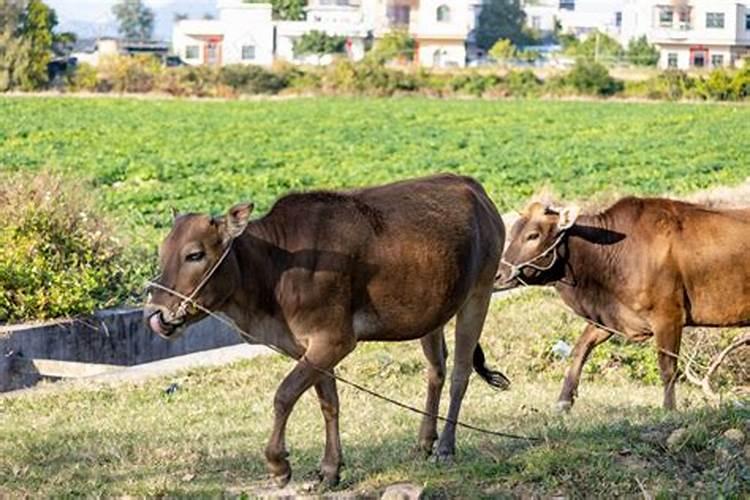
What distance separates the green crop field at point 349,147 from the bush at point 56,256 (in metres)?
4.82

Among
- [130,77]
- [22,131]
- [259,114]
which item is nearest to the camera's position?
[22,131]

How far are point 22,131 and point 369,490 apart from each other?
145 feet

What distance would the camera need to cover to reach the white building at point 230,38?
438 ft

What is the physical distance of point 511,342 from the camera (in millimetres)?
15508

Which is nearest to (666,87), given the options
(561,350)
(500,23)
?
(561,350)

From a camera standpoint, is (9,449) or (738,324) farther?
(738,324)

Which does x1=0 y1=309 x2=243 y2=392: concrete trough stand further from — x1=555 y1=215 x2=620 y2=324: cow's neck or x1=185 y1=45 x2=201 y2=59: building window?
x1=185 y1=45 x2=201 y2=59: building window

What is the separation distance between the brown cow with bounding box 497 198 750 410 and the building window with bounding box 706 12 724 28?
108m

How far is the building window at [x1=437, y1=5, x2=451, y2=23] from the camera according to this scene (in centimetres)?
14019

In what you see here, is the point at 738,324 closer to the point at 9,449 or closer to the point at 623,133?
the point at 9,449

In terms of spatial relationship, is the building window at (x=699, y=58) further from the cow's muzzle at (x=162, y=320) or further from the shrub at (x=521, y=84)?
the cow's muzzle at (x=162, y=320)

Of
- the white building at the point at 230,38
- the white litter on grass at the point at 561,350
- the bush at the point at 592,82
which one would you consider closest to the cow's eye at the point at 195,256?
the white litter on grass at the point at 561,350

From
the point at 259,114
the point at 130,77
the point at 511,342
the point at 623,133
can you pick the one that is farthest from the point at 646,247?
the point at 130,77

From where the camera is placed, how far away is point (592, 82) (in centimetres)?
9225
